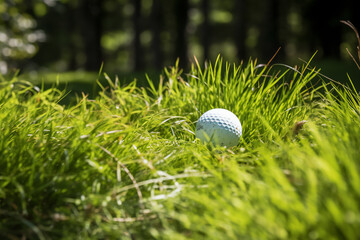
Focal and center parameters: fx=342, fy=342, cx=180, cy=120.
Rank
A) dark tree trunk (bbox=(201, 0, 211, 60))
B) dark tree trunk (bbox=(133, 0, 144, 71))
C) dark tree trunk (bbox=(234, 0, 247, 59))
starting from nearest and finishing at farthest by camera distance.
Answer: dark tree trunk (bbox=(234, 0, 247, 59)) < dark tree trunk (bbox=(133, 0, 144, 71)) < dark tree trunk (bbox=(201, 0, 211, 60))

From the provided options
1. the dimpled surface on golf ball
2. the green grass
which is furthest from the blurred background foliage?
the green grass

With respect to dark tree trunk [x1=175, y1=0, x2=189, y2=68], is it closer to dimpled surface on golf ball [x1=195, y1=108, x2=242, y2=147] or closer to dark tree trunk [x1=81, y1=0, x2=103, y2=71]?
dark tree trunk [x1=81, y1=0, x2=103, y2=71]

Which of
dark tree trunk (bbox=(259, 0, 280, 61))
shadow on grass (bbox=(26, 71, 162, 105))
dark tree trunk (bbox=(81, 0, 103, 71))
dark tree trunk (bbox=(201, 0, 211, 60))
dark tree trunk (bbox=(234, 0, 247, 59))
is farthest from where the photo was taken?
dark tree trunk (bbox=(201, 0, 211, 60))

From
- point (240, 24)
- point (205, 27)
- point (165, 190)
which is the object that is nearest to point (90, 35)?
point (205, 27)

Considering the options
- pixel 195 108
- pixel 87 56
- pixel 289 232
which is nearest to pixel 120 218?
pixel 289 232

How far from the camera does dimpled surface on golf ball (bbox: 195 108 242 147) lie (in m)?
2.77

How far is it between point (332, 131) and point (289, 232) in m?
0.96

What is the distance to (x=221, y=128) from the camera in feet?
9.05

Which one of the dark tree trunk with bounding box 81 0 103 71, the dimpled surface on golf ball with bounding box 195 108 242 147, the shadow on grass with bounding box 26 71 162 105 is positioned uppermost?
the dimpled surface on golf ball with bounding box 195 108 242 147

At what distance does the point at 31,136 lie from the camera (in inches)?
95.3

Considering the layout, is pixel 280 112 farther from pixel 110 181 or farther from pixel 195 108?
pixel 110 181

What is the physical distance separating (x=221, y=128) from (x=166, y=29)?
82.0ft

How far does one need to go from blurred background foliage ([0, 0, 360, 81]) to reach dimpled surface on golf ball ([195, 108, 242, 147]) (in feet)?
4.42

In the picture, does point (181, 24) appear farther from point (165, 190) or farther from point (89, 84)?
point (165, 190)
